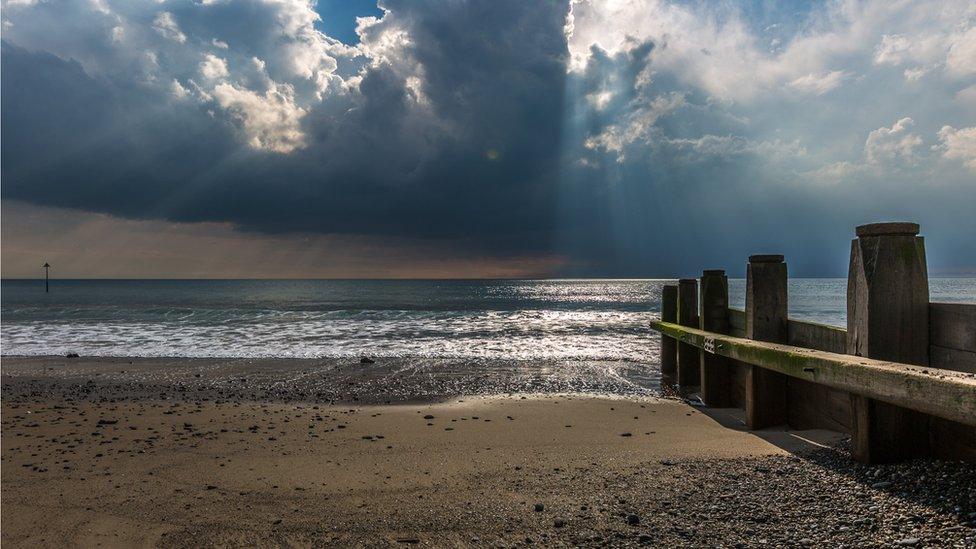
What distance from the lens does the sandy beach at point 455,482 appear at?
375 centimetres

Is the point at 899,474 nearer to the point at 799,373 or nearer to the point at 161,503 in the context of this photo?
the point at 799,373

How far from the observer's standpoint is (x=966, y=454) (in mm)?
3984

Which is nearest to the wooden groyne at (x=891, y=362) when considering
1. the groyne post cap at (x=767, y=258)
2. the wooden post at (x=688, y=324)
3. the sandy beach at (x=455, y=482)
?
the sandy beach at (x=455, y=482)

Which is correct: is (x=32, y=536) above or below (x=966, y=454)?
below

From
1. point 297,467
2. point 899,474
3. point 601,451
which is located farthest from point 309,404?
point 899,474

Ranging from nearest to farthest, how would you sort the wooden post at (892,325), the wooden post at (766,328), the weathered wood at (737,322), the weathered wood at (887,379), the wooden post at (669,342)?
the weathered wood at (887,379) < the wooden post at (892,325) < the wooden post at (766,328) < the weathered wood at (737,322) < the wooden post at (669,342)

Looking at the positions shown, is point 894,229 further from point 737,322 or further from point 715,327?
point 715,327

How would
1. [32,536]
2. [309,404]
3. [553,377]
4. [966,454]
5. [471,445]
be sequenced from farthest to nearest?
[553,377], [309,404], [471,445], [32,536], [966,454]

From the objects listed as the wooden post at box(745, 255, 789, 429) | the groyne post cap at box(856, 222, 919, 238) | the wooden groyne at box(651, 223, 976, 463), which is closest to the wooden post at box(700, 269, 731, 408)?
the wooden post at box(745, 255, 789, 429)

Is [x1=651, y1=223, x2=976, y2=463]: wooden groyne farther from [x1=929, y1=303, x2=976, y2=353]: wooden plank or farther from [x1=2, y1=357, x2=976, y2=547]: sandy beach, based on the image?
[x1=2, y1=357, x2=976, y2=547]: sandy beach

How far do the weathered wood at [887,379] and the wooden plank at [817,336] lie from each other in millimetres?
487

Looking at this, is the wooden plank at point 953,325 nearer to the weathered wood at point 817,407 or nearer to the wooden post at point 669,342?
the weathered wood at point 817,407

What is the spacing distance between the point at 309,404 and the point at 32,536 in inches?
207

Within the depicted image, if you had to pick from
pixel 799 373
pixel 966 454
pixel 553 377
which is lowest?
pixel 553 377
